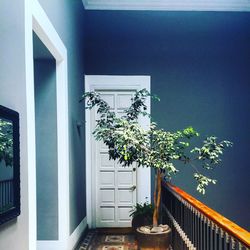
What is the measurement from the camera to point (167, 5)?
5.38 m

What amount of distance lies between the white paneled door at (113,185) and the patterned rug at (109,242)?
35cm

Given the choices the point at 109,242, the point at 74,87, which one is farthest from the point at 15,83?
the point at 109,242

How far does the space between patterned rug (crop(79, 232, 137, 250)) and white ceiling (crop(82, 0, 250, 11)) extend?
3440 millimetres

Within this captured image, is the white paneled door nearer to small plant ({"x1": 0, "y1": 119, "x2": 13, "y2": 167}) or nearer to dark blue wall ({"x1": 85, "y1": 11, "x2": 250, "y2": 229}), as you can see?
dark blue wall ({"x1": 85, "y1": 11, "x2": 250, "y2": 229})

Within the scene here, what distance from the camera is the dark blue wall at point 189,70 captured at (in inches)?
212

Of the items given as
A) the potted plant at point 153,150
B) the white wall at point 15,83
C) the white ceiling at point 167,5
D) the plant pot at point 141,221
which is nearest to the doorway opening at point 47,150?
the potted plant at point 153,150

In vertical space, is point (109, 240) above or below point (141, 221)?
below

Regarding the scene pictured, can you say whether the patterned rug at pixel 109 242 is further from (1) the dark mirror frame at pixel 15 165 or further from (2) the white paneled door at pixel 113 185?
(1) the dark mirror frame at pixel 15 165

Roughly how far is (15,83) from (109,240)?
10.9 ft

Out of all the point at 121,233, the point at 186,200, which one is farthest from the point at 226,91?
the point at 186,200

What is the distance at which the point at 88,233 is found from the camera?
5004mm

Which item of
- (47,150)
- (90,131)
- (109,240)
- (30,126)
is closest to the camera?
(30,126)

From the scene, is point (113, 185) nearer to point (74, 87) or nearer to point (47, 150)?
point (74, 87)

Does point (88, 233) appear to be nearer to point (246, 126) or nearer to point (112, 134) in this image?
point (112, 134)
